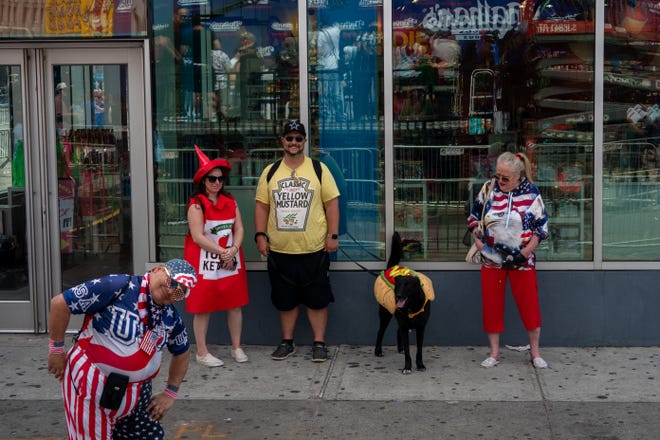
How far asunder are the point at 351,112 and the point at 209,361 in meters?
2.34

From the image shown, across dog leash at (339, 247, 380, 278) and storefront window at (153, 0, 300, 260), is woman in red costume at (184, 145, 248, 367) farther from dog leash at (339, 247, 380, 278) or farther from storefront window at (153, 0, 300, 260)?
dog leash at (339, 247, 380, 278)

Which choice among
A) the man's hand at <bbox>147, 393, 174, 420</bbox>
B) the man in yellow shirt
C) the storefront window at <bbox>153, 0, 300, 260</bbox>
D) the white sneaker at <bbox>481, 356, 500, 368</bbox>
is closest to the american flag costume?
the man's hand at <bbox>147, 393, 174, 420</bbox>

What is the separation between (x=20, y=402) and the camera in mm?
6828

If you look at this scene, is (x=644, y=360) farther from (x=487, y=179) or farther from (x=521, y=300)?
(x=487, y=179)

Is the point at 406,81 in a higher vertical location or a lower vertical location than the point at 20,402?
higher

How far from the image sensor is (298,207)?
7617 mm

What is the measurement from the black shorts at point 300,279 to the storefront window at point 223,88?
533 millimetres

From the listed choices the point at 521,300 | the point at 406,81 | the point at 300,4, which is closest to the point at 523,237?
the point at 521,300

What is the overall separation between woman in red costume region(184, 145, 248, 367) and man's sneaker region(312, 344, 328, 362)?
55 cm

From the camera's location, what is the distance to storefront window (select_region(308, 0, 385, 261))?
26.5 ft

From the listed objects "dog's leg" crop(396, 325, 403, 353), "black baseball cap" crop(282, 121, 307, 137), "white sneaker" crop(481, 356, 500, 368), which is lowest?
"white sneaker" crop(481, 356, 500, 368)

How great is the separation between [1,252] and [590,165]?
5.14 m

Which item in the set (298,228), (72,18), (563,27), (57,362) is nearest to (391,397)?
(298,228)

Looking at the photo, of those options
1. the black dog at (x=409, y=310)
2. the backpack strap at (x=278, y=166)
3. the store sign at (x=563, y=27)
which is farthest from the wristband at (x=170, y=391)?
the store sign at (x=563, y=27)
